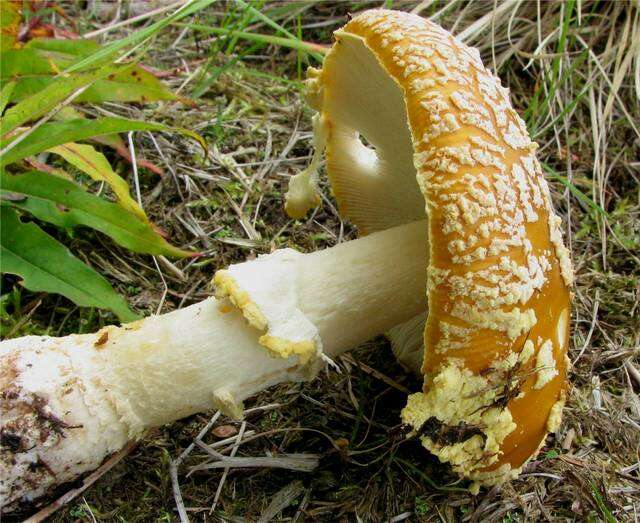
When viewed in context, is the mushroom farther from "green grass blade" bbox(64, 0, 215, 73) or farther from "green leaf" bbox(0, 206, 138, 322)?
"green grass blade" bbox(64, 0, 215, 73)

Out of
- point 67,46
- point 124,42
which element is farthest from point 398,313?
point 67,46

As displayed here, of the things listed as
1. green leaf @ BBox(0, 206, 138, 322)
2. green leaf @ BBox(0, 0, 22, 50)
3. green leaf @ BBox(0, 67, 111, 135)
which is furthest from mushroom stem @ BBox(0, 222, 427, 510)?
green leaf @ BBox(0, 0, 22, 50)

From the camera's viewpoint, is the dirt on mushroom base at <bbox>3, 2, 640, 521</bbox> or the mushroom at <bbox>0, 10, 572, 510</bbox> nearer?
the mushroom at <bbox>0, 10, 572, 510</bbox>

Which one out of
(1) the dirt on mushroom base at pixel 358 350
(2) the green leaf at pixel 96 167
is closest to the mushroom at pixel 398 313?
(1) the dirt on mushroom base at pixel 358 350

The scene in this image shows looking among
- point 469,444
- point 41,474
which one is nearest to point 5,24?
point 41,474

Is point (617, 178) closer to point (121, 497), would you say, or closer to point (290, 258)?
point (290, 258)

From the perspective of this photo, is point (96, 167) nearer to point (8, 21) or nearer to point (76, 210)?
point (76, 210)
